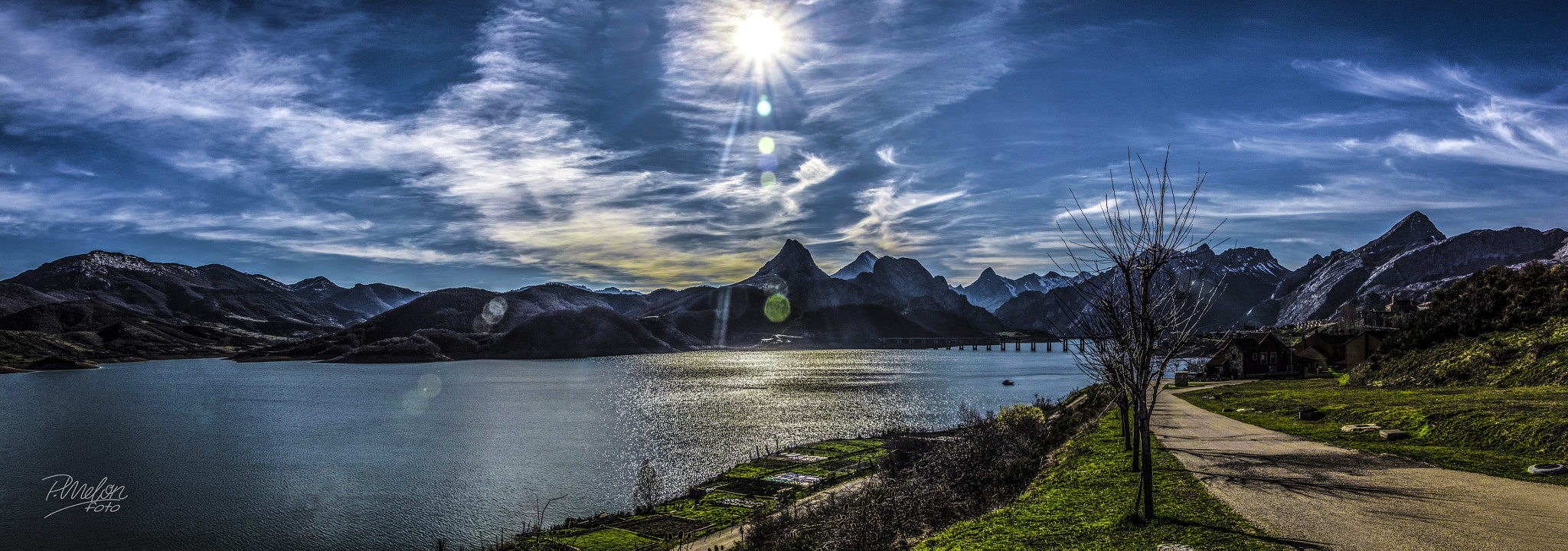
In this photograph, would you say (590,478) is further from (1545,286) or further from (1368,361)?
(1545,286)

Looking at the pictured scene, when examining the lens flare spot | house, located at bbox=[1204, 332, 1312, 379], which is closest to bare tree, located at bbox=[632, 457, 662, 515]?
house, located at bbox=[1204, 332, 1312, 379]

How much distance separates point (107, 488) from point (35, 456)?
59.7ft

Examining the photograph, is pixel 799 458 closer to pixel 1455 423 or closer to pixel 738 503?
pixel 738 503

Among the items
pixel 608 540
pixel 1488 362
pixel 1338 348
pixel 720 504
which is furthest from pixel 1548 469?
pixel 1338 348

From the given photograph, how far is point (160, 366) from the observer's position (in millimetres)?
178625

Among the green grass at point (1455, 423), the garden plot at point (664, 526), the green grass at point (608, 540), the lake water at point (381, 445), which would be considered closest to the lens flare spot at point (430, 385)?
the lake water at point (381, 445)

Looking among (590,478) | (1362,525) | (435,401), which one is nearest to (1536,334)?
(1362,525)

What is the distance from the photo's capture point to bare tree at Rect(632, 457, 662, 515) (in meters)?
30.0

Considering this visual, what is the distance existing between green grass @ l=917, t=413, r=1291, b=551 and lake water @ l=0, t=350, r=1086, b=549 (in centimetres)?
2182

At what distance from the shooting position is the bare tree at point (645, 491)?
98.6 ft

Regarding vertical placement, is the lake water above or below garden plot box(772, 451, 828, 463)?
below

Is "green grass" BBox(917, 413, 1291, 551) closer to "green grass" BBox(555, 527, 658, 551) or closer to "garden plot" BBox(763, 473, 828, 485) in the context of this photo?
"green grass" BBox(555, 527, 658, 551)

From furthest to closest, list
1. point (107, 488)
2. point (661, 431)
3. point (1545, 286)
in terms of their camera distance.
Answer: point (661, 431) < point (107, 488) < point (1545, 286)

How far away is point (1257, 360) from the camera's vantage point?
63281 mm
